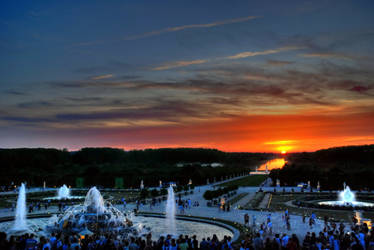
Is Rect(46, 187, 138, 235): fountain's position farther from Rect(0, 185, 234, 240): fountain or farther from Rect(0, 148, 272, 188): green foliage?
Rect(0, 148, 272, 188): green foliage

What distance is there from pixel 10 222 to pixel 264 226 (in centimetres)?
2152

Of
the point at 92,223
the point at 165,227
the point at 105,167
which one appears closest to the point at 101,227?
the point at 92,223

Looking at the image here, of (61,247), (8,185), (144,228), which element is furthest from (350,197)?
(8,185)

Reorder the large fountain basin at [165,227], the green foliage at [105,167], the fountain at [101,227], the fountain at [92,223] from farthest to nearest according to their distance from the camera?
1. the green foliage at [105,167]
2. the fountain at [92,223]
3. the fountain at [101,227]
4. the large fountain basin at [165,227]

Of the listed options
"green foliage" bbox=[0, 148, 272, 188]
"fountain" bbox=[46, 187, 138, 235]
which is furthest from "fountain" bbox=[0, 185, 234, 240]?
"green foliage" bbox=[0, 148, 272, 188]

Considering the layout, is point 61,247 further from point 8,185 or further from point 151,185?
point 8,185

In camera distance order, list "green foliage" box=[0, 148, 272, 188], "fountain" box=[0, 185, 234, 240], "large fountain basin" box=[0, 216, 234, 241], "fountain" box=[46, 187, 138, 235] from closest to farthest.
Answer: "large fountain basin" box=[0, 216, 234, 241] < "fountain" box=[0, 185, 234, 240] < "fountain" box=[46, 187, 138, 235] < "green foliage" box=[0, 148, 272, 188]

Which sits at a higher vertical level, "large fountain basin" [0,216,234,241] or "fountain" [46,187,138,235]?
"fountain" [46,187,138,235]

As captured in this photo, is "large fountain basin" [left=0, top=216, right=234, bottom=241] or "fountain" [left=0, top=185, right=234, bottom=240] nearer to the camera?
"large fountain basin" [left=0, top=216, right=234, bottom=241]

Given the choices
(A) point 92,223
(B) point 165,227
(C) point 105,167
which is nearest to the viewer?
(A) point 92,223

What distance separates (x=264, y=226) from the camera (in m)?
25.5

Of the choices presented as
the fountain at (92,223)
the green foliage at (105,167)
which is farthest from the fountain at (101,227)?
the green foliage at (105,167)

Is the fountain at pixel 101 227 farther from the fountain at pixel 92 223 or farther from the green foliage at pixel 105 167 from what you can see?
the green foliage at pixel 105 167

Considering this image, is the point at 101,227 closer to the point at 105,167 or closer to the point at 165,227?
the point at 165,227
